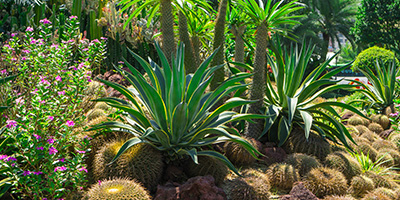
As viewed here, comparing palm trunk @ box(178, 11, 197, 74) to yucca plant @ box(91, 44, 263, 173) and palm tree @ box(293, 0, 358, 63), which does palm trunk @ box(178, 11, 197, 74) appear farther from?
palm tree @ box(293, 0, 358, 63)

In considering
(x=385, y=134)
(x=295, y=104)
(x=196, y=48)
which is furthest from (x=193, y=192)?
(x=385, y=134)

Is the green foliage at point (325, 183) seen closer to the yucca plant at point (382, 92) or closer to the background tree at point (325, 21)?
the yucca plant at point (382, 92)

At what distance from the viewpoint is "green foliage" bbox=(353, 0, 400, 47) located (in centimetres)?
2500

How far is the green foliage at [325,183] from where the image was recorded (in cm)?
426

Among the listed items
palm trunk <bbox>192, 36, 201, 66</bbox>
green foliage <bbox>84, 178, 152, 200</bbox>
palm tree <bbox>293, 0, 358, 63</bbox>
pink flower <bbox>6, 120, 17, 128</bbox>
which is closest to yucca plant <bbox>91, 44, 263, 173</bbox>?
green foliage <bbox>84, 178, 152, 200</bbox>

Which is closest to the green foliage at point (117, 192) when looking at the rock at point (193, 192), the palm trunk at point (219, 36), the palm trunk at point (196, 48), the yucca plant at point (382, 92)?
the rock at point (193, 192)

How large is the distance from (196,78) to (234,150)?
42.7 inches

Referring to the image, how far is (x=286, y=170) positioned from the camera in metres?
4.49

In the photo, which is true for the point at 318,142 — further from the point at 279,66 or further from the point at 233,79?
the point at 233,79

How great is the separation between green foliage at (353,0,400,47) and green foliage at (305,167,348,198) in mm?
23903

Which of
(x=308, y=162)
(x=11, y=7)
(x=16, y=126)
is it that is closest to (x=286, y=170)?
(x=308, y=162)

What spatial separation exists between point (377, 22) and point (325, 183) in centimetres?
2513

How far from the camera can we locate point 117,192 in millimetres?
3242

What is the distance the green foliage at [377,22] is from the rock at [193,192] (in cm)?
2519
